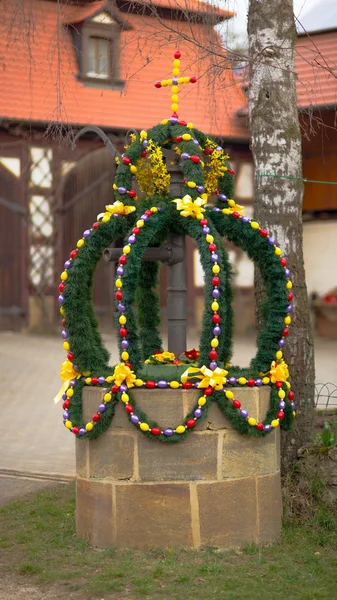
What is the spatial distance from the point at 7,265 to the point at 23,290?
57cm

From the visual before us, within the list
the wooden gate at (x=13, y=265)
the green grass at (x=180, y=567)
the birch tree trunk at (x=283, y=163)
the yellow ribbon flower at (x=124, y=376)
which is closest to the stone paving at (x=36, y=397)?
the wooden gate at (x=13, y=265)

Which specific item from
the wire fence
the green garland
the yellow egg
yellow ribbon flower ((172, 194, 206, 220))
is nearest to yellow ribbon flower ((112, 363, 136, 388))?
the green garland

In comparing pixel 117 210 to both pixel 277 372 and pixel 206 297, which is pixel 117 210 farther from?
pixel 277 372

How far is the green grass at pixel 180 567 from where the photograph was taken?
429cm

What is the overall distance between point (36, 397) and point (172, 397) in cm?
688

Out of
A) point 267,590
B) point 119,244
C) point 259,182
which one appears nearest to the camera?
point 267,590

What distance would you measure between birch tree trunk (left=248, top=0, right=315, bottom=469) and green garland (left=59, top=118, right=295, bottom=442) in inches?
18.9

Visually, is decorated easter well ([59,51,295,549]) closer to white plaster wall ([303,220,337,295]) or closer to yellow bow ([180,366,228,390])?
yellow bow ([180,366,228,390])

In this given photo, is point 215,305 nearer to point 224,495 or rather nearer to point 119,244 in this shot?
point 224,495

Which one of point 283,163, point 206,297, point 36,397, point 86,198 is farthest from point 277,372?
point 86,198

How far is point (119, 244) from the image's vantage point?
1911cm

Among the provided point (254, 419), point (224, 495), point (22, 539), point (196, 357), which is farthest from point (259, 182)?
point (22, 539)

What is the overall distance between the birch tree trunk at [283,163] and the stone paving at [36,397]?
7.69ft

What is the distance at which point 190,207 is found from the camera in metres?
4.97
